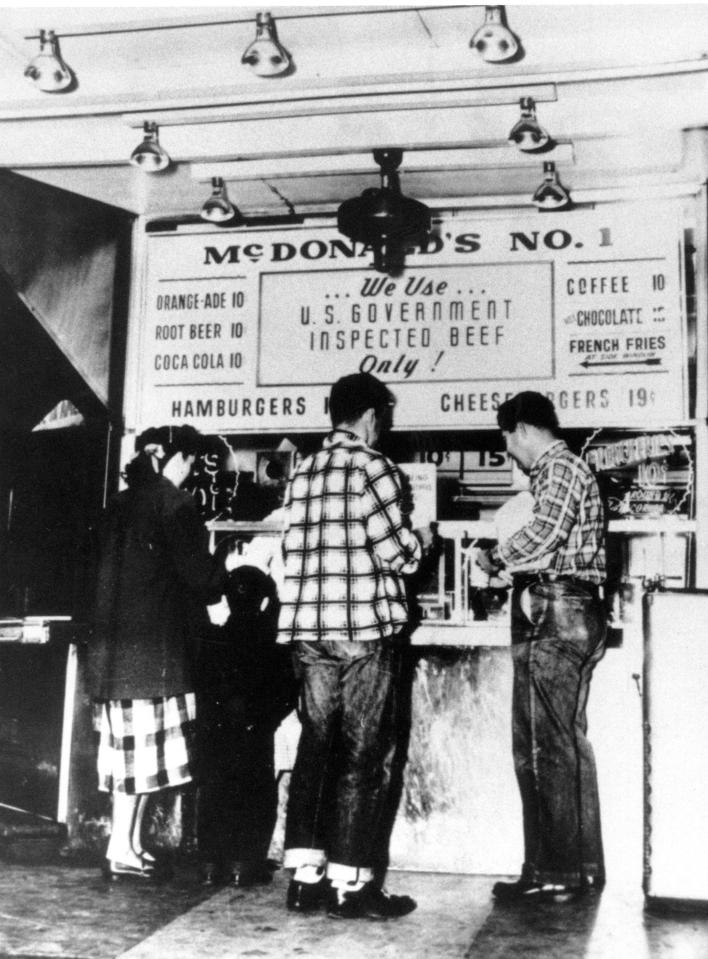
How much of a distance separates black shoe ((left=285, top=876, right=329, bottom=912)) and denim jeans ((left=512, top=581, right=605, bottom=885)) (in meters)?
0.75

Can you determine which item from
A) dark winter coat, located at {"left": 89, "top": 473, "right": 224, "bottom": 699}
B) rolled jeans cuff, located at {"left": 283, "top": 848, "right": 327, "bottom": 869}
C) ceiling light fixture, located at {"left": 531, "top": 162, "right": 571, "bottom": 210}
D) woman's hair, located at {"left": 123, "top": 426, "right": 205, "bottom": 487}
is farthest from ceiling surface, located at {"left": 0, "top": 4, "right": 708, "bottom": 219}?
rolled jeans cuff, located at {"left": 283, "top": 848, "right": 327, "bottom": 869}

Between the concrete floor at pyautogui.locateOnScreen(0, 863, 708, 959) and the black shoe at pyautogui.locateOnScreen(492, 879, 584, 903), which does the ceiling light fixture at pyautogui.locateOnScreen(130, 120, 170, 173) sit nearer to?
the concrete floor at pyautogui.locateOnScreen(0, 863, 708, 959)

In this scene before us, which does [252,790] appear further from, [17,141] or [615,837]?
[17,141]

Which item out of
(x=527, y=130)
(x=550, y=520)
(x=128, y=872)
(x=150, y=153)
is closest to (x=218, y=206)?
(x=150, y=153)

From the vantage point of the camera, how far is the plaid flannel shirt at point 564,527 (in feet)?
10.7

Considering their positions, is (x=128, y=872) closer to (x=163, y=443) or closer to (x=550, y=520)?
(x=163, y=443)

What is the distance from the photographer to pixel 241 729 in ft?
11.9

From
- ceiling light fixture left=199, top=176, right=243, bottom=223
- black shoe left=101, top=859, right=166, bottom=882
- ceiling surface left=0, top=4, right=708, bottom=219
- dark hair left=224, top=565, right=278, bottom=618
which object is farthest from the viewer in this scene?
ceiling light fixture left=199, top=176, right=243, bottom=223

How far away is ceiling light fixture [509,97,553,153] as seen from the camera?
3.51 metres

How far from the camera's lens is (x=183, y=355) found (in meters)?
4.41

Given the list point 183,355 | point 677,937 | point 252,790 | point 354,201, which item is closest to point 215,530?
point 183,355

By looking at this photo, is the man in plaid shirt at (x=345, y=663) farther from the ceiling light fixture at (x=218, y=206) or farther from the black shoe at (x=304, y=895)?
the ceiling light fixture at (x=218, y=206)

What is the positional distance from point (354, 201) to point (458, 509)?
170cm

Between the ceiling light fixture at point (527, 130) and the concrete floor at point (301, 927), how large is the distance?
9.01 ft
